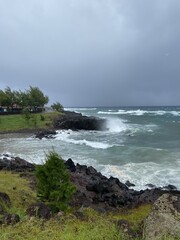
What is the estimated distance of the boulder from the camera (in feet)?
20.9

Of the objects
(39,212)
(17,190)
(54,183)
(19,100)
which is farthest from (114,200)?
(19,100)

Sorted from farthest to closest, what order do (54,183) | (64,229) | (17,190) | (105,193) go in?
(105,193) → (17,190) → (54,183) → (64,229)

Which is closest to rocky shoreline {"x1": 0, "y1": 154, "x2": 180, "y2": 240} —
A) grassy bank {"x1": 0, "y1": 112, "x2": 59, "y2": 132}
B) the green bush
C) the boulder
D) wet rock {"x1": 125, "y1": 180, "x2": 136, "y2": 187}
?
the boulder

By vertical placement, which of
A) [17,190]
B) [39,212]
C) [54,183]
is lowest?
[17,190]

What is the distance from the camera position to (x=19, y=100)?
8388 cm

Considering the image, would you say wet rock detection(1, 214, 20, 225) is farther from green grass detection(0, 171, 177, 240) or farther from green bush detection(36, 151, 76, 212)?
green bush detection(36, 151, 76, 212)

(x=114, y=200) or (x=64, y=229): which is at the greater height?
(x=64, y=229)

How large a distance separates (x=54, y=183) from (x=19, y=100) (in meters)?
75.1

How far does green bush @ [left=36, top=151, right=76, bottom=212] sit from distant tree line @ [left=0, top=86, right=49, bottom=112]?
227 ft

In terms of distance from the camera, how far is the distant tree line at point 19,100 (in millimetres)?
79375

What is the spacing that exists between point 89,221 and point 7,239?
2311 millimetres

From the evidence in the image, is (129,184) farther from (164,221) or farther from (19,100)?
(19,100)

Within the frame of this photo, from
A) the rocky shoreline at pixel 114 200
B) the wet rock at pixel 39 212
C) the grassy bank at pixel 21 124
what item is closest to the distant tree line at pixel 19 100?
the grassy bank at pixel 21 124

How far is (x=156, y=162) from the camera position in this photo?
27.8 m
